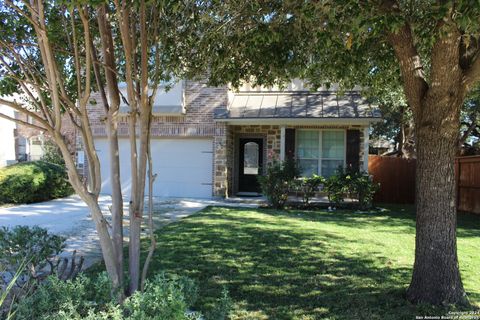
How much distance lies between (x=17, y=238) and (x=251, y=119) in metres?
10.9

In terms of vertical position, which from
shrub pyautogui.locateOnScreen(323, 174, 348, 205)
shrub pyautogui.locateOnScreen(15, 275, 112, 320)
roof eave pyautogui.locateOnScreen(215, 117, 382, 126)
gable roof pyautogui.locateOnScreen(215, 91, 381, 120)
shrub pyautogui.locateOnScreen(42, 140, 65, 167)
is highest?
gable roof pyautogui.locateOnScreen(215, 91, 381, 120)

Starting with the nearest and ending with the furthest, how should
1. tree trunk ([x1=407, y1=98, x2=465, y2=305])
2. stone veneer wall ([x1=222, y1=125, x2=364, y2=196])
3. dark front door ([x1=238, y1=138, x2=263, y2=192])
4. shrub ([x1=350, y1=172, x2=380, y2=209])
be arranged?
tree trunk ([x1=407, y1=98, x2=465, y2=305]) < shrub ([x1=350, y1=172, x2=380, y2=209]) < stone veneer wall ([x1=222, y1=125, x2=364, y2=196]) < dark front door ([x1=238, y1=138, x2=263, y2=192])

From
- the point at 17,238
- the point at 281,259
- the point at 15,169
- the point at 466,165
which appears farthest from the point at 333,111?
the point at 17,238

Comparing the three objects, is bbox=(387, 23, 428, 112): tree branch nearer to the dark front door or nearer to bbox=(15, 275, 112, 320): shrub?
bbox=(15, 275, 112, 320): shrub

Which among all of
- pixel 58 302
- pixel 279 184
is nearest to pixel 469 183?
pixel 279 184

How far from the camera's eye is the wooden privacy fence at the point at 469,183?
13391 mm

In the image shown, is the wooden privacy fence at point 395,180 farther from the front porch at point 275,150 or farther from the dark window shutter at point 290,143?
the dark window shutter at point 290,143

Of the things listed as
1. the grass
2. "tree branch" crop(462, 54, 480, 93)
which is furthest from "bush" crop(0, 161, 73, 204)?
"tree branch" crop(462, 54, 480, 93)

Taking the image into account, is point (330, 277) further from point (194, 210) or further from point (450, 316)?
point (194, 210)

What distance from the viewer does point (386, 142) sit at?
94.6 feet

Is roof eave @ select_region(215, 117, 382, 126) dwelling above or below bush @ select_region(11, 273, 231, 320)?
above

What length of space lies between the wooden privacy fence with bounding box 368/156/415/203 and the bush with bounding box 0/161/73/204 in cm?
1149

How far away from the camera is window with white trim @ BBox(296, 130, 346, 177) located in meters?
14.9

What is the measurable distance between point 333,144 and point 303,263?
9.29 meters
